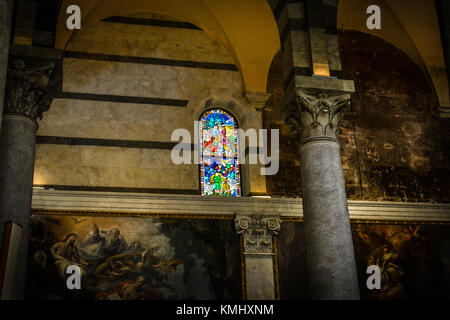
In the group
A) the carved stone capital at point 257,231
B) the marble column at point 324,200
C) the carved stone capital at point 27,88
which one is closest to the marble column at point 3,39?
the carved stone capital at point 27,88

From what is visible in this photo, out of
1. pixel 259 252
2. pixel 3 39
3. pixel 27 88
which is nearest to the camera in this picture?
pixel 3 39

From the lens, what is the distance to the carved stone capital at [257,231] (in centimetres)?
1193

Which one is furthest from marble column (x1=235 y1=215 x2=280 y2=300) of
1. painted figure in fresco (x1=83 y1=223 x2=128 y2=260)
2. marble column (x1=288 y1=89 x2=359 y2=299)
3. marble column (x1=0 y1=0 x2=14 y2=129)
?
marble column (x1=0 y1=0 x2=14 y2=129)

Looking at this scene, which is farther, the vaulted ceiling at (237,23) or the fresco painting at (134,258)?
the vaulted ceiling at (237,23)

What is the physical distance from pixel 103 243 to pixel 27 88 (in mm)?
3680

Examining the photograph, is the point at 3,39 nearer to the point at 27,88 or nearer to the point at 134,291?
the point at 27,88

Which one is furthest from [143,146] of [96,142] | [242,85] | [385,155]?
[385,155]

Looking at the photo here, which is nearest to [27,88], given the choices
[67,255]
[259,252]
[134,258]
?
[67,255]

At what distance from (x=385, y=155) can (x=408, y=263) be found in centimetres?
250

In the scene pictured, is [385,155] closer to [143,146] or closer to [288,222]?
[288,222]

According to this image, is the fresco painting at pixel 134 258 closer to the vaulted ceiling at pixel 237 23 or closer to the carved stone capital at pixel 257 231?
the carved stone capital at pixel 257 231

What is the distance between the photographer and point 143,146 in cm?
1248

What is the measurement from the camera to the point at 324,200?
874cm
